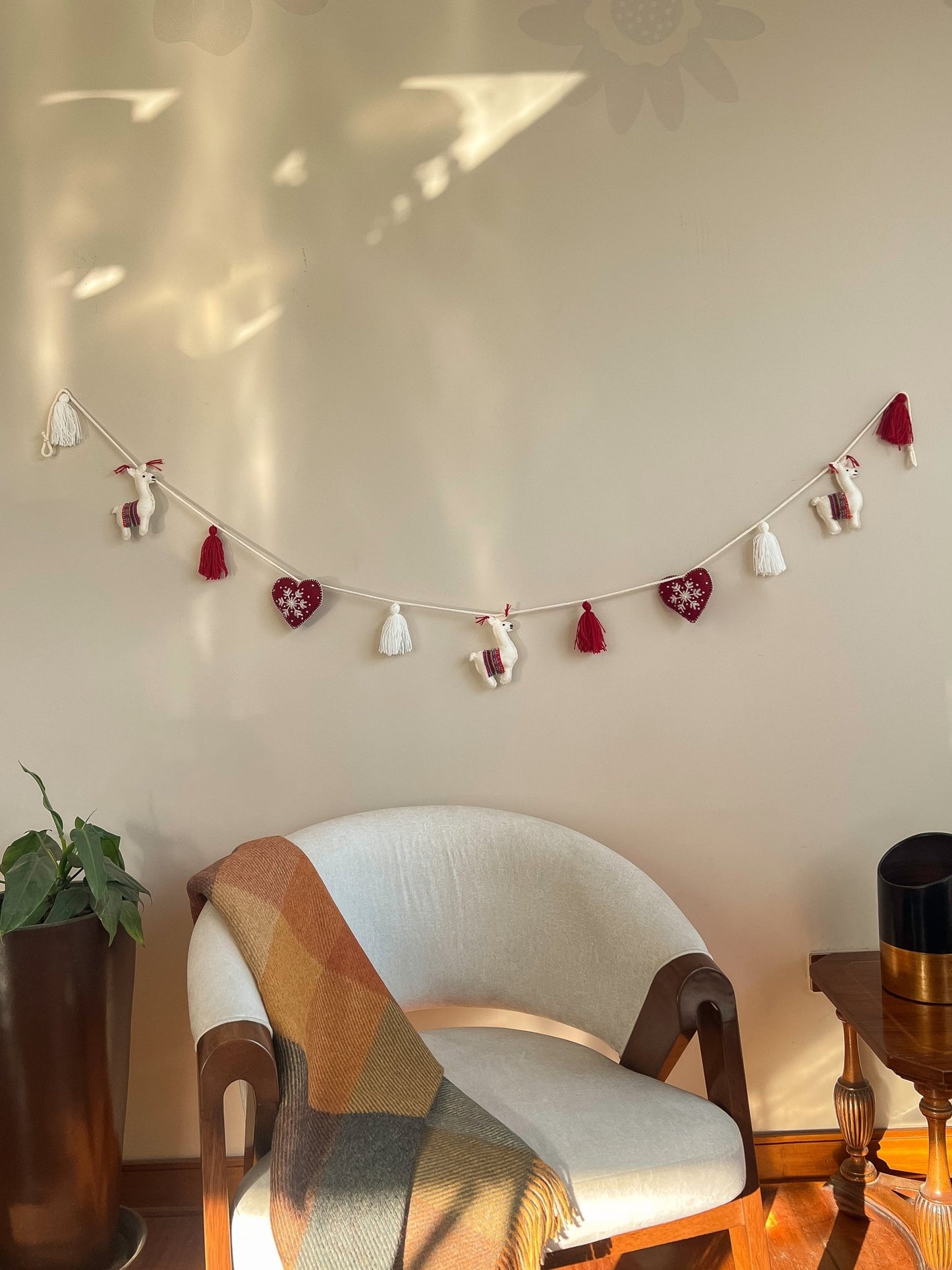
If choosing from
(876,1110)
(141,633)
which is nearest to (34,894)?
(141,633)

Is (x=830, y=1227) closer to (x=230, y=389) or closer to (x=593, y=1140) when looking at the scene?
(x=593, y=1140)

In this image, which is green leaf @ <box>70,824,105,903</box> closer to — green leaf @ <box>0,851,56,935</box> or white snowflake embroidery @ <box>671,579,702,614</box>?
green leaf @ <box>0,851,56,935</box>

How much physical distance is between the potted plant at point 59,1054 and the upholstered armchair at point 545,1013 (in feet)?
0.86

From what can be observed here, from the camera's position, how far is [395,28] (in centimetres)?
194

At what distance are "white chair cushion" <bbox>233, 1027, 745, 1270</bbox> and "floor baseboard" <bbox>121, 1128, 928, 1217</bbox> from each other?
0.67 metres

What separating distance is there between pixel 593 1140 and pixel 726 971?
29.4 inches

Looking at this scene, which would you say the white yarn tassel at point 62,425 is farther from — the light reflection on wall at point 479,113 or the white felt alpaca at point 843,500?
the white felt alpaca at point 843,500

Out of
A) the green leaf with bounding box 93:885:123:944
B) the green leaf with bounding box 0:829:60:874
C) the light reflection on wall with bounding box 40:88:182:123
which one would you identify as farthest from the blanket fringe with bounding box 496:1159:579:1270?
the light reflection on wall with bounding box 40:88:182:123

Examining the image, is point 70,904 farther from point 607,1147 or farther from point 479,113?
point 479,113

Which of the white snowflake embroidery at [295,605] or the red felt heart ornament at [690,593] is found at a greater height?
the white snowflake embroidery at [295,605]

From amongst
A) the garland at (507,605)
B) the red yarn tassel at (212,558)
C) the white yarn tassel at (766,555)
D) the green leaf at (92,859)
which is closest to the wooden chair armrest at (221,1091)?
the green leaf at (92,859)

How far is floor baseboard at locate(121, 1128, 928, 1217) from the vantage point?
1942 mm

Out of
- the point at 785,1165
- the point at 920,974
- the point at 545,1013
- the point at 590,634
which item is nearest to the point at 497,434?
the point at 590,634

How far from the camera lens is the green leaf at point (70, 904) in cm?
169
